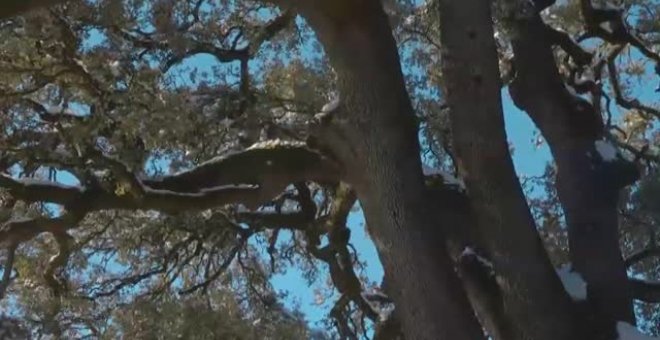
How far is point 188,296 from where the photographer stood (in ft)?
36.4

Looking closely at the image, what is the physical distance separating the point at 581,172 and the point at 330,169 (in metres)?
1.87

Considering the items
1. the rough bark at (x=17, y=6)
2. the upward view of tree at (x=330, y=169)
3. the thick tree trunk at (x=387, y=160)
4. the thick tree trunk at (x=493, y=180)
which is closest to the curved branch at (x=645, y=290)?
the upward view of tree at (x=330, y=169)

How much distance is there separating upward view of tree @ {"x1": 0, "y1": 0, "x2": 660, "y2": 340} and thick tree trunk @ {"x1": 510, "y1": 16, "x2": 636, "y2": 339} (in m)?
0.02

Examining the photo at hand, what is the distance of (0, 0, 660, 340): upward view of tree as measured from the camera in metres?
6.40

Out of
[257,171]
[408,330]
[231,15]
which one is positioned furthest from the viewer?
[231,15]

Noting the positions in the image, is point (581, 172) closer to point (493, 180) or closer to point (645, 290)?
point (645, 290)

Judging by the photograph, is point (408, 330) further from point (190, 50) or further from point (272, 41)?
point (272, 41)

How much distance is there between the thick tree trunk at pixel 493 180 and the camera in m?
6.23

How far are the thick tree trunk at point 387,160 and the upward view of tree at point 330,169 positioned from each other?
0.01m

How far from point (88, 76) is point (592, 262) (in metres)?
4.15

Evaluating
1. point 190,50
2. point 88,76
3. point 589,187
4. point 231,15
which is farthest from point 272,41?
point 589,187

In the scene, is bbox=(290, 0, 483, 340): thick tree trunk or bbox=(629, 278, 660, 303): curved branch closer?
bbox=(290, 0, 483, 340): thick tree trunk

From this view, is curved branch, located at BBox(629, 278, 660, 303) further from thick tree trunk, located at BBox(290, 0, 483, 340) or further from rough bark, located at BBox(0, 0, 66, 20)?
rough bark, located at BBox(0, 0, 66, 20)

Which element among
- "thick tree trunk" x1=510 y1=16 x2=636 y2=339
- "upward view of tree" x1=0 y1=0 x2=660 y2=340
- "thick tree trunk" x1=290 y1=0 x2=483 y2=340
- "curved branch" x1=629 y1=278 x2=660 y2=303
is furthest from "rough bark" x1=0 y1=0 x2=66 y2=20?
"curved branch" x1=629 y1=278 x2=660 y2=303
